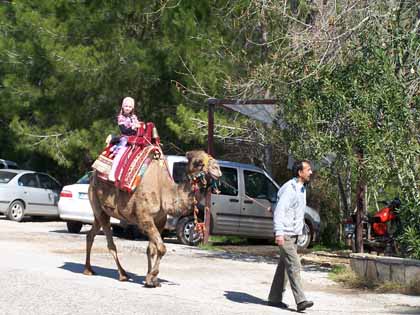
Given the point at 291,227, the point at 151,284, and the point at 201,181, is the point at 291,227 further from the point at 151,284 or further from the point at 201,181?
the point at 151,284

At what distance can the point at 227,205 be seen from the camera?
68.2 ft

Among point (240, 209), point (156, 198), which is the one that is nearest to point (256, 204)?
point (240, 209)

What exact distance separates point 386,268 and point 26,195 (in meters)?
16.3

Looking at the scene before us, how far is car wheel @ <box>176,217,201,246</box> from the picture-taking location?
2048 centimetres

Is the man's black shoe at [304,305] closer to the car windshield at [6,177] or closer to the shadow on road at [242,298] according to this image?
the shadow on road at [242,298]

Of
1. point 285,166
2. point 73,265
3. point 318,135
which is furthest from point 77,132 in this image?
point 318,135

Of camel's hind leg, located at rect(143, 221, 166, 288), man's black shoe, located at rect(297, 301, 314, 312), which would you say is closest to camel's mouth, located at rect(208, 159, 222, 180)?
camel's hind leg, located at rect(143, 221, 166, 288)

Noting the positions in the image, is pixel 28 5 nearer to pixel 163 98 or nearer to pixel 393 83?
pixel 163 98

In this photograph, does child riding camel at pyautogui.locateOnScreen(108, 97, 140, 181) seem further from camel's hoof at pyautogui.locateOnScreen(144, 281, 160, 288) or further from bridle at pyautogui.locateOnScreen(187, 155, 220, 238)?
camel's hoof at pyautogui.locateOnScreen(144, 281, 160, 288)

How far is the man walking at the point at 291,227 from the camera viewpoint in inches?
447

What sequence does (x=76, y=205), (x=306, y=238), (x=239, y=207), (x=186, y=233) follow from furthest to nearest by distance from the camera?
(x=76, y=205) < (x=306, y=238) < (x=239, y=207) < (x=186, y=233)

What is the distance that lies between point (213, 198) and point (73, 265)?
574cm

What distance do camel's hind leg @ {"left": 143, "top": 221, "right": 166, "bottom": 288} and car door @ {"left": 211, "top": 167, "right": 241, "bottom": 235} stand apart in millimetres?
7392

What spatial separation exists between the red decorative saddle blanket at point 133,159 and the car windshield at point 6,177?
48.7ft
